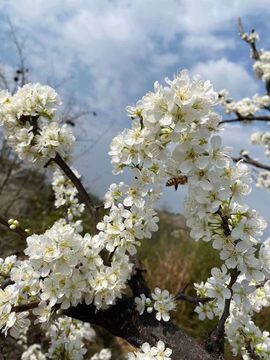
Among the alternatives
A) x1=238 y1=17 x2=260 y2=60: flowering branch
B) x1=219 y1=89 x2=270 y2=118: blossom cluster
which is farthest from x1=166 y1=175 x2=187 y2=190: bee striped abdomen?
x1=238 y1=17 x2=260 y2=60: flowering branch

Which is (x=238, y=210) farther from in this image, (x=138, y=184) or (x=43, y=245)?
(x=43, y=245)

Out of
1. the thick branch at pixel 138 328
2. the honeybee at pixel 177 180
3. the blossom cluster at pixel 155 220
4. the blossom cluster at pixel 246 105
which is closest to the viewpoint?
the blossom cluster at pixel 155 220

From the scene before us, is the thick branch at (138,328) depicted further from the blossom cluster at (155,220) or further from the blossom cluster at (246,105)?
the blossom cluster at (246,105)

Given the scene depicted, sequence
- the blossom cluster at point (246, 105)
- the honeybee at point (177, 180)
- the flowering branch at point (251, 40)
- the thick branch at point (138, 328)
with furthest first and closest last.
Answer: the flowering branch at point (251, 40), the blossom cluster at point (246, 105), the thick branch at point (138, 328), the honeybee at point (177, 180)

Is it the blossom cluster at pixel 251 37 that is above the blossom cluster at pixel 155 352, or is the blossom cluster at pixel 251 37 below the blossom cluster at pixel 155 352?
below

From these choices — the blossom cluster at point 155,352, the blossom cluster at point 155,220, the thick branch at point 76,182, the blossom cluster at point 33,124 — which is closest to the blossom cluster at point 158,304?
the blossom cluster at point 155,220

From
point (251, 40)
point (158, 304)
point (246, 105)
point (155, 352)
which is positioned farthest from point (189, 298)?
point (251, 40)

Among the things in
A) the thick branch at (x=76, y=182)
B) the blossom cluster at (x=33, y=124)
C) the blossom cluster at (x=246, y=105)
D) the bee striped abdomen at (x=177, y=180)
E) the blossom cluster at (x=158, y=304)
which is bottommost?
the blossom cluster at (x=246, y=105)

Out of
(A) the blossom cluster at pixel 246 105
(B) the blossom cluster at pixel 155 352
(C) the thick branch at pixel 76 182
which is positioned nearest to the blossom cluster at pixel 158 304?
(B) the blossom cluster at pixel 155 352

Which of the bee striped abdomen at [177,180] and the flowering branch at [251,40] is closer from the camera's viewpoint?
the bee striped abdomen at [177,180]
